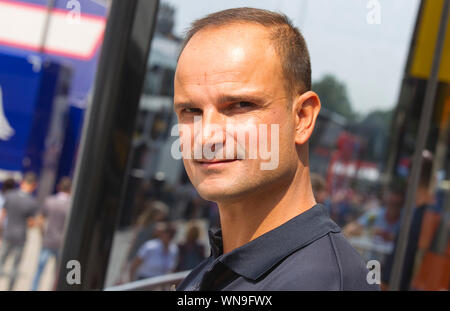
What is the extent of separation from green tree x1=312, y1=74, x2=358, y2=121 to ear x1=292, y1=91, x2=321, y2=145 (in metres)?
1.79

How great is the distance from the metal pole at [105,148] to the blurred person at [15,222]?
469cm

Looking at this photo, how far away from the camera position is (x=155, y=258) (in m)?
5.30

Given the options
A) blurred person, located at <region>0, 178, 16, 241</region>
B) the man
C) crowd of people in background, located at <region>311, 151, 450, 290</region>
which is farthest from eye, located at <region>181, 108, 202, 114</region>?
blurred person, located at <region>0, 178, 16, 241</region>

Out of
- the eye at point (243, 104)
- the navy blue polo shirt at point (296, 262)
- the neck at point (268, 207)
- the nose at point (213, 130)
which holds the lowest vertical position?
the navy blue polo shirt at point (296, 262)

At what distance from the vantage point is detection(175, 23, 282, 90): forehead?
101cm

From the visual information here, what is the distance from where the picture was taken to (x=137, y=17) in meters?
1.99

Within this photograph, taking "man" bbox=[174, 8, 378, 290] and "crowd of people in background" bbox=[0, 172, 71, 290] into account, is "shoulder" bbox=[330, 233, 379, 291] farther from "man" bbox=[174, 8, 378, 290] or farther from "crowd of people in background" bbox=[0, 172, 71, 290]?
"crowd of people in background" bbox=[0, 172, 71, 290]

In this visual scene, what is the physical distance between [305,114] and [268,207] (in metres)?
0.19

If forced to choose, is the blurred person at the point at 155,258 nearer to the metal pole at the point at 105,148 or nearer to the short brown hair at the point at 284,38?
the metal pole at the point at 105,148

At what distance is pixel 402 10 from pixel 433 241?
6.76 feet

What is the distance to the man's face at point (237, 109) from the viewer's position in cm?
101

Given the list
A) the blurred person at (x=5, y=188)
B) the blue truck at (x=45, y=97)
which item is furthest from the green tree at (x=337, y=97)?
the blurred person at (x=5, y=188)

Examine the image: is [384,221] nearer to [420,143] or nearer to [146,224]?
[146,224]

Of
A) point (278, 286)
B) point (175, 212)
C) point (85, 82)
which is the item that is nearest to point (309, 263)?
point (278, 286)
